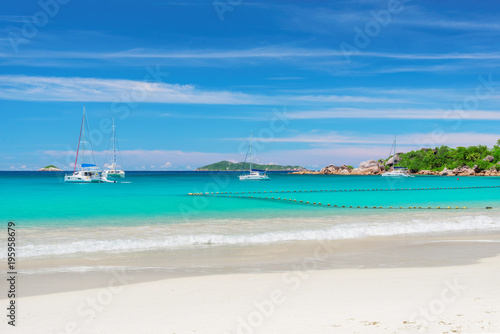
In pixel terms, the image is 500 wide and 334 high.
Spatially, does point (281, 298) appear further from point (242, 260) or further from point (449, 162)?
point (449, 162)

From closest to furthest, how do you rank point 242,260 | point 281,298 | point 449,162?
point 281,298, point 242,260, point 449,162

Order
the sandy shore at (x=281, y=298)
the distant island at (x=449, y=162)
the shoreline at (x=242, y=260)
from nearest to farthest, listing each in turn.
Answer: the sandy shore at (x=281, y=298)
the shoreline at (x=242, y=260)
the distant island at (x=449, y=162)

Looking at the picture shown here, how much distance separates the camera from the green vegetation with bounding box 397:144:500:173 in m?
162

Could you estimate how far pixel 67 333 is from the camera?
7.54 m

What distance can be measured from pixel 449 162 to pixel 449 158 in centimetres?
242

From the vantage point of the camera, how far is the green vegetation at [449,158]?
162 metres

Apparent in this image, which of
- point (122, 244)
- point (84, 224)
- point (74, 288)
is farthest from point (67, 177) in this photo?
point (74, 288)

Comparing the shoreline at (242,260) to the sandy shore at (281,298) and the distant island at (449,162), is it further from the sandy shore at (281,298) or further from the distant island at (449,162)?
the distant island at (449,162)

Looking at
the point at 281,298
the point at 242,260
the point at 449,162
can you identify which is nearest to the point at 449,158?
the point at 449,162

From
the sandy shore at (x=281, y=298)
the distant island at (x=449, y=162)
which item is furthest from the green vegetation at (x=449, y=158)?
the sandy shore at (x=281, y=298)

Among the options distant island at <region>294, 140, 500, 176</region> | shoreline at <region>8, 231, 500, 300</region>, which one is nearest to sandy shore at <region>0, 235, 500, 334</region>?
shoreline at <region>8, 231, 500, 300</region>

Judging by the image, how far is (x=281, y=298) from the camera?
9430mm

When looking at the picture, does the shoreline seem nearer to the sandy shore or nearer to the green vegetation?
the sandy shore

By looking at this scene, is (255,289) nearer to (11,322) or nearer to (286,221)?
(11,322)
